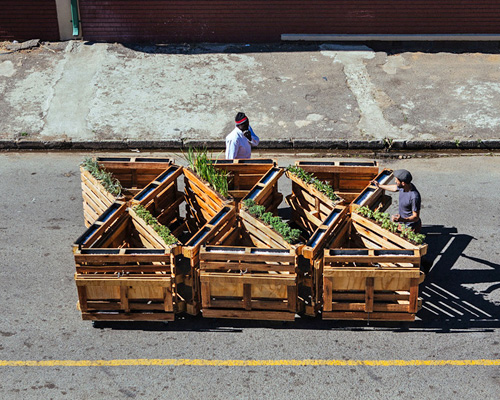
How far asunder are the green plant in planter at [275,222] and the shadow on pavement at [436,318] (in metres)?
1.17

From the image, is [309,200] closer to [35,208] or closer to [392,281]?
[392,281]

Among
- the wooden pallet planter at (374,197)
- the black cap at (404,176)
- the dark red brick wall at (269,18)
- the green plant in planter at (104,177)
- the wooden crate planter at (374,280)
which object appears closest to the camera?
the wooden crate planter at (374,280)

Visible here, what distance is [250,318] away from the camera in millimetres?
8867

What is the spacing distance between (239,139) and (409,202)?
301 cm

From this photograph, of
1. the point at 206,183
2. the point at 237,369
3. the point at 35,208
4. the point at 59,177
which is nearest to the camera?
the point at 237,369

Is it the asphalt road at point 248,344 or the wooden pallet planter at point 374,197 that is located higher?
the wooden pallet planter at point 374,197

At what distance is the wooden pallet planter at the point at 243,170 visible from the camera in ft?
35.1

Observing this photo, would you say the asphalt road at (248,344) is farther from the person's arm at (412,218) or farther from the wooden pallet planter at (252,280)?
the person's arm at (412,218)

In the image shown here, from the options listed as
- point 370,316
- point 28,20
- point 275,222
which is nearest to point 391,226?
point 370,316

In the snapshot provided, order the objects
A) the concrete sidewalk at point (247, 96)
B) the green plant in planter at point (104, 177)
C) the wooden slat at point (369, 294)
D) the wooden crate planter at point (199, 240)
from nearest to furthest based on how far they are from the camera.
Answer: the wooden slat at point (369, 294), the wooden crate planter at point (199, 240), the green plant in planter at point (104, 177), the concrete sidewalk at point (247, 96)

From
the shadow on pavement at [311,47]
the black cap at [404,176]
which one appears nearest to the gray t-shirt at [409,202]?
the black cap at [404,176]

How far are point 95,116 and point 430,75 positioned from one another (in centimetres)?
798

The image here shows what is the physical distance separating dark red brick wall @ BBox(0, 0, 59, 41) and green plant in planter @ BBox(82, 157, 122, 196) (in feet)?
25.4

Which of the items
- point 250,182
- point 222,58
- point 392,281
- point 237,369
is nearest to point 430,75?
point 222,58
